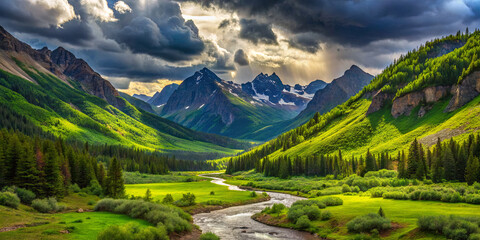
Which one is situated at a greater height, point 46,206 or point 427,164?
point 427,164

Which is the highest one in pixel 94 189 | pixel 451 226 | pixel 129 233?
pixel 451 226

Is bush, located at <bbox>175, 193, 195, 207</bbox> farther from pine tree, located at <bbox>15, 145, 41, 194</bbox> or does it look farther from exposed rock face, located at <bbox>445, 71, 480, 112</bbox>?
exposed rock face, located at <bbox>445, 71, 480, 112</bbox>

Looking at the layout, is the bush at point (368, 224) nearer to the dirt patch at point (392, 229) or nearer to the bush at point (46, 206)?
the dirt patch at point (392, 229)

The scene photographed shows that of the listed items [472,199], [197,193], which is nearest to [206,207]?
[197,193]

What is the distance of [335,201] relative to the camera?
226 ft

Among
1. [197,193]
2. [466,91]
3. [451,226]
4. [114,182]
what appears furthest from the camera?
[466,91]

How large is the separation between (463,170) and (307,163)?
81394 millimetres

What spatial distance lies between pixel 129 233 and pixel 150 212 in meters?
16.8

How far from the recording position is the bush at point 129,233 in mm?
34384

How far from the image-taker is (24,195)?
56.7 metres

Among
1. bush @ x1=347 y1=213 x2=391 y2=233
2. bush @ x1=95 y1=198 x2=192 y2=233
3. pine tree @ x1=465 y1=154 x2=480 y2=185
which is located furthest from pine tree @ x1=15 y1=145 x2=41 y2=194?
pine tree @ x1=465 y1=154 x2=480 y2=185

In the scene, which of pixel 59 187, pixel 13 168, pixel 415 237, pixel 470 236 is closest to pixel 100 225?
pixel 59 187

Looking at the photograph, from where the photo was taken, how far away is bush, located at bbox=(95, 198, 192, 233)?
5034 cm

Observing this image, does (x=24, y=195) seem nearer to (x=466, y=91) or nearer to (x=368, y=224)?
(x=368, y=224)
